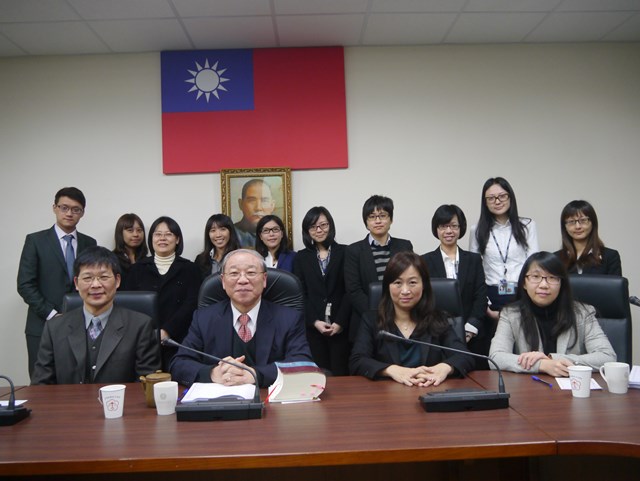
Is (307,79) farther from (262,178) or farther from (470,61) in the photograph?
(470,61)

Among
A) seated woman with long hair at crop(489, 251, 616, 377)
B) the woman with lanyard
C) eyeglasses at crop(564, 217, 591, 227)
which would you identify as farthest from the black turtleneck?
eyeglasses at crop(564, 217, 591, 227)

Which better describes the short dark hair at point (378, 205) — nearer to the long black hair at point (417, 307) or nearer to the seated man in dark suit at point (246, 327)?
the long black hair at point (417, 307)

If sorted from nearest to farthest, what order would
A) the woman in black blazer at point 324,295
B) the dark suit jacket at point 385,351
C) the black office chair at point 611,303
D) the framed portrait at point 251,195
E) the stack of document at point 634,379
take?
the stack of document at point 634,379 → the dark suit jacket at point 385,351 → the black office chair at point 611,303 → the woman in black blazer at point 324,295 → the framed portrait at point 251,195

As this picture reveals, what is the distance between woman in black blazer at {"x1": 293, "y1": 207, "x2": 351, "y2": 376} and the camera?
3465 mm

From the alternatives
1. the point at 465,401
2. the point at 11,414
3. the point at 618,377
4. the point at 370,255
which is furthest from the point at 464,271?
the point at 11,414

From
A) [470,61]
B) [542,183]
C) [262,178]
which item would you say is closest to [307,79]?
[262,178]

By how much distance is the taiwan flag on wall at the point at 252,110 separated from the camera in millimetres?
4250

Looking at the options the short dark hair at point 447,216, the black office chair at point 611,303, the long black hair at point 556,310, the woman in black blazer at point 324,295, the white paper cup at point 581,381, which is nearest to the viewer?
the white paper cup at point 581,381

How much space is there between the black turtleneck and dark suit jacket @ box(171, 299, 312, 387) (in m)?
1.02

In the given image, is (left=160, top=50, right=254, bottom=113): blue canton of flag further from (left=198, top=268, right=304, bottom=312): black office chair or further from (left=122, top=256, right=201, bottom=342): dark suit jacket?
(left=198, top=268, right=304, bottom=312): black office chair

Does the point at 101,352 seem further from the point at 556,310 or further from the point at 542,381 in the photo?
the point at 556,310

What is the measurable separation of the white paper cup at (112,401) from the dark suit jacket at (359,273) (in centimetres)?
187

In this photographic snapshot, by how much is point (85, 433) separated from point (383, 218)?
2.32 metres

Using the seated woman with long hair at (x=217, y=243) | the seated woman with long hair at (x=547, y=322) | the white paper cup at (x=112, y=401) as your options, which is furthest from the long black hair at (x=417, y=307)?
the seated woman with long hair at (x=217, y=243)
